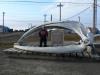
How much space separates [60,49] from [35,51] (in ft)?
7.35

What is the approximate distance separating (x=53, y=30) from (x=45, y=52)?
5926mm

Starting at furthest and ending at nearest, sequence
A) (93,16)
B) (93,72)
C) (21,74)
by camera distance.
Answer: (93,16) → (93,72) → (21,74)

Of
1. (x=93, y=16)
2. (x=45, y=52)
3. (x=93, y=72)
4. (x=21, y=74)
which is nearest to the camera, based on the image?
(x=21, y=74)

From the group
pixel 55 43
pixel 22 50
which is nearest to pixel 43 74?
pixel 22 50

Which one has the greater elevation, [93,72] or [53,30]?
[53,30]

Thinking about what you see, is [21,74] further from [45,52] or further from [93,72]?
[45,52]

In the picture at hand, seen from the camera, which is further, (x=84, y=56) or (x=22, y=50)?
(x=22, y=50)

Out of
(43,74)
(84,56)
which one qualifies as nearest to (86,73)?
(43,74)

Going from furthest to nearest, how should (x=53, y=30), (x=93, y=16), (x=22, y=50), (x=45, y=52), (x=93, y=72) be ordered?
1. (x=93, y=16)
2. (x=53, y=30)
3. (x=22, y=50)
4. (x=45, y=52)
5. (x=93, y=72)

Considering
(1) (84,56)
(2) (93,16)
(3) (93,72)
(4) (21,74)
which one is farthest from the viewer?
(2) (93,16)

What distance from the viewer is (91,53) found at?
932 inches

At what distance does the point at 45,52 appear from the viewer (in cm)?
2453

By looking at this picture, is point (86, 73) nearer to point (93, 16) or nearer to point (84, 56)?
point (84, 56)

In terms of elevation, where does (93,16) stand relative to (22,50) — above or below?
above
